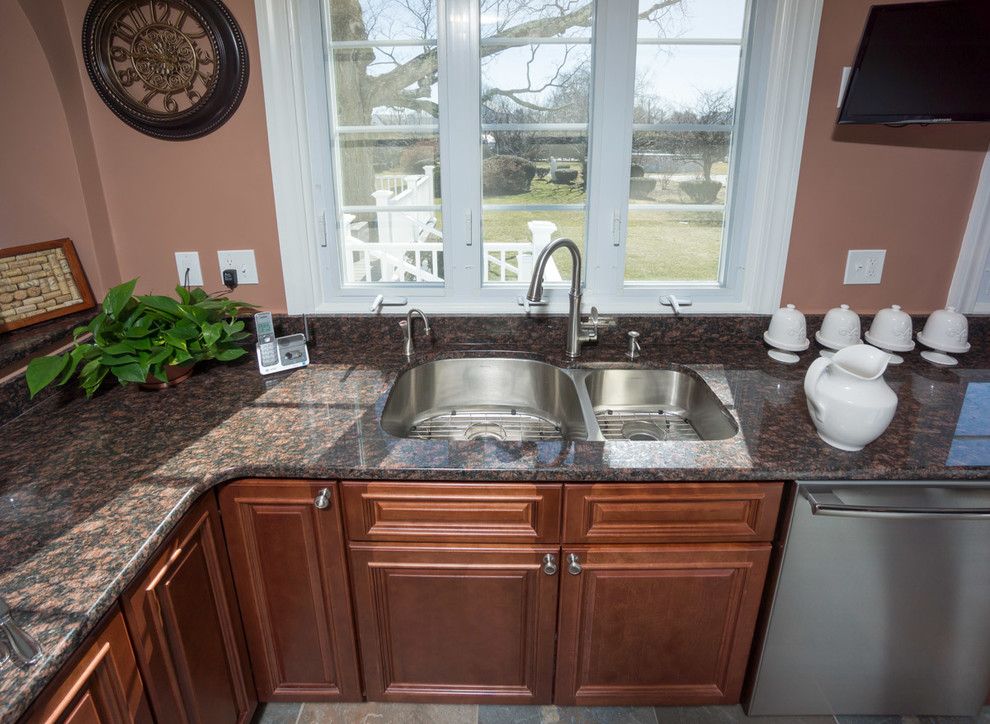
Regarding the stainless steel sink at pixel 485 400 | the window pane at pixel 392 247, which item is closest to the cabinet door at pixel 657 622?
the stainless steel sink at pixel 485 400

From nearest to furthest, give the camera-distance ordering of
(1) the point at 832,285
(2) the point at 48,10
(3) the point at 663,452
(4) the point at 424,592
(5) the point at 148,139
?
1. (3) the point at 663,452
2. (4) the point at 424,592
3. (2) the point at 48,10
4. (5) the point at 148,139
5. (1) the point at 832,285

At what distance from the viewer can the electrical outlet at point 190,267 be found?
1816 millimetres

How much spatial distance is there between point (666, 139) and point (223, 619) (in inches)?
68.3

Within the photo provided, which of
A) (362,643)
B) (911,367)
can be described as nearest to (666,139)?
(911,367)

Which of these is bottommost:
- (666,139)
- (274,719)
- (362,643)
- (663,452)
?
(274,719)

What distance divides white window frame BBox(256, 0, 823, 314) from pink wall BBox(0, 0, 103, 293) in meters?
0.55

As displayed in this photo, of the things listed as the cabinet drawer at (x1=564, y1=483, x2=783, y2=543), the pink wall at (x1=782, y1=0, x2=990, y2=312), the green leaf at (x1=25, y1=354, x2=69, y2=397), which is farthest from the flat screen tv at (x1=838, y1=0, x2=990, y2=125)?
the green leaf at (x1=25, y1=354, x2=69, y2=397)

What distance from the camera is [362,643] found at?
1.48m

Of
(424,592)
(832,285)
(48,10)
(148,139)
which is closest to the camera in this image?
(424,592)

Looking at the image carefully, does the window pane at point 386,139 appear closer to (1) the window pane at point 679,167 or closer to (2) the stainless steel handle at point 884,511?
(1) the window pane at point 679,167

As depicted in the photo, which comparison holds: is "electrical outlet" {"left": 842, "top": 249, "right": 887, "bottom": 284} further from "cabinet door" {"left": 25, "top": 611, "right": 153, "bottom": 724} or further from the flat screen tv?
"cabinet door" {"left": 25, "top": 611, "right": 153, "bottom": 724}

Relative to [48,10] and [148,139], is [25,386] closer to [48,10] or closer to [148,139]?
[148,139]

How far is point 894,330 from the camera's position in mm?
1744

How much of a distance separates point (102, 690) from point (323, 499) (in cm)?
48
